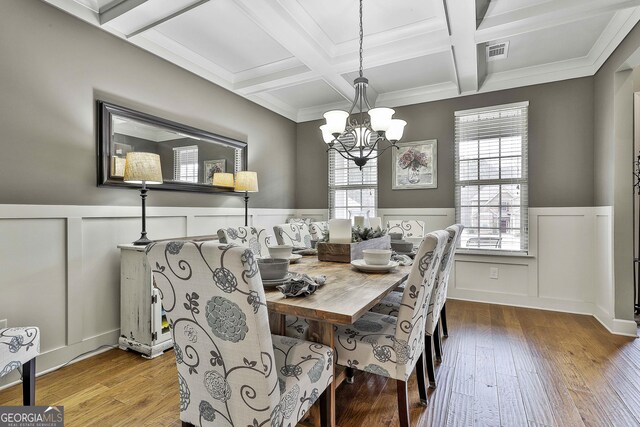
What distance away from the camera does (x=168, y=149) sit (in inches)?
112

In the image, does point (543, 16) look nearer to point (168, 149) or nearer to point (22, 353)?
point (168, 149)

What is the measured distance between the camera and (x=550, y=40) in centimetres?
282

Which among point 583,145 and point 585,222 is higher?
point 583,145

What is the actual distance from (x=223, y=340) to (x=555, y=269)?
3661 mm

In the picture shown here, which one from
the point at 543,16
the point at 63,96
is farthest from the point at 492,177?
the point at 63,96

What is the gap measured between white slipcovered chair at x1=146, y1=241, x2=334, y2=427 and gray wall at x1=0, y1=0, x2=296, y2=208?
1.68m

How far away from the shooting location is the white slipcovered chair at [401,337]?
1.34 metres

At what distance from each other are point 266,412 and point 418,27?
9.50ft

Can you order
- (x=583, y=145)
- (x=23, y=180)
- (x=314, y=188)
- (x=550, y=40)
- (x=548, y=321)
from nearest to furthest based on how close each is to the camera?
(x=23, y=180), (x=550, y=40), (x=548, y=321), (x=583, y=145), (x=314, y=188)

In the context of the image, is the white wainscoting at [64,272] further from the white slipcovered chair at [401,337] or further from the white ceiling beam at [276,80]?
the white slipcovered chair at [401,337]

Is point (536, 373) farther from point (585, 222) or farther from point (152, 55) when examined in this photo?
point (152, 55)

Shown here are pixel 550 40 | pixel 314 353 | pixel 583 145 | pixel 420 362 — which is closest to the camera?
pixel 314 353

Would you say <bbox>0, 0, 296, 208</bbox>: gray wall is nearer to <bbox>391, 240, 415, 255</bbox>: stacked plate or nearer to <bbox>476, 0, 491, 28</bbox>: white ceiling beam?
<bbox>391, 240, 415, 255</bbox>: stacked plate

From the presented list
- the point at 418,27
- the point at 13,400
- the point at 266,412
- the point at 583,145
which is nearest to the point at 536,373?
the point at 266,412
